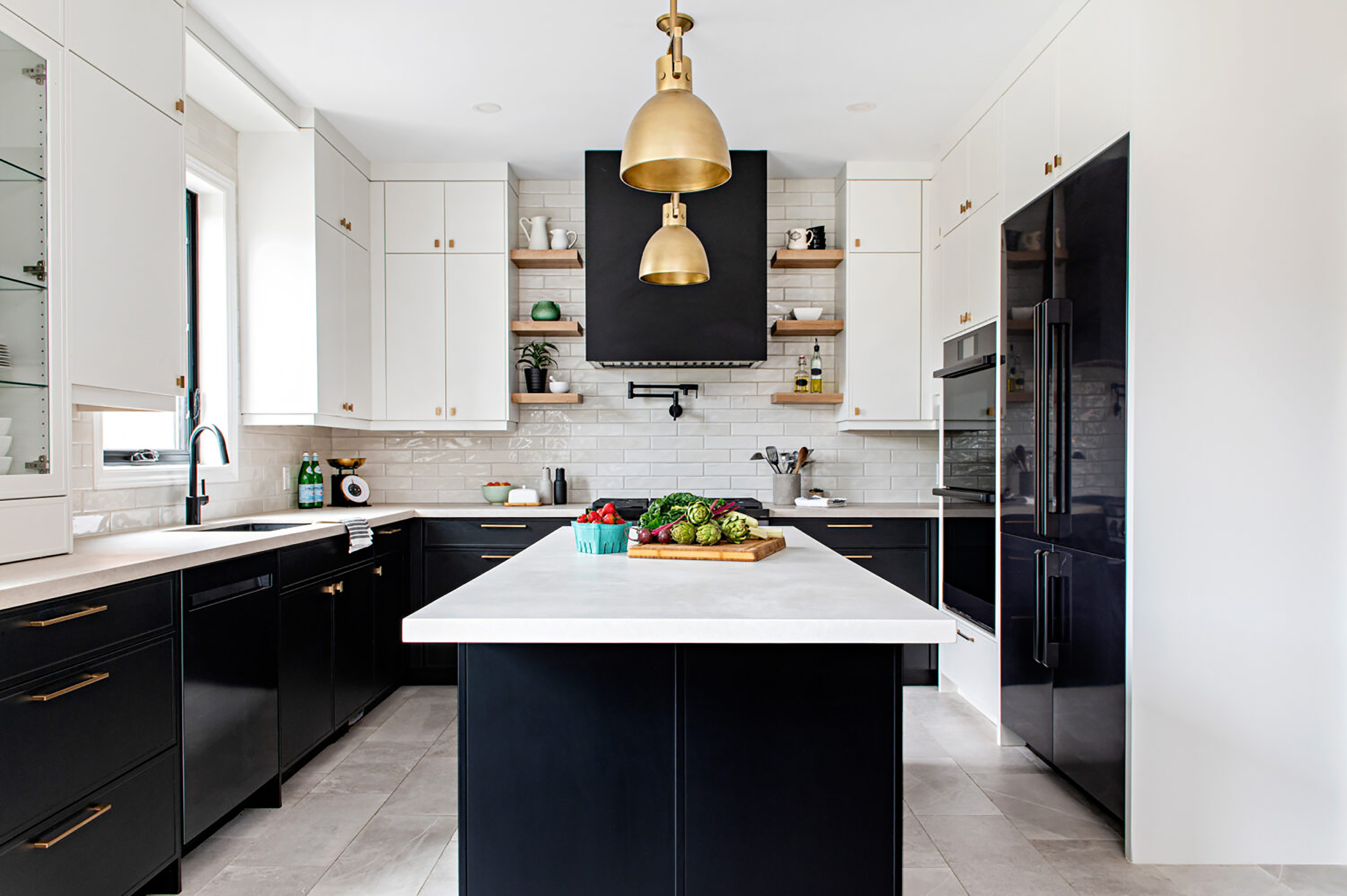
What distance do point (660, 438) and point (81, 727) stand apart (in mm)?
3276

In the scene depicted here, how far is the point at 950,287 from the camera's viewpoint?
4.12 m

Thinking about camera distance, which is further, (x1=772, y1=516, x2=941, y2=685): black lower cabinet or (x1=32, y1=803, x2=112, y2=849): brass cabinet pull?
(x1=772, y1=516, x2=941, y2=685): black lower cabinet

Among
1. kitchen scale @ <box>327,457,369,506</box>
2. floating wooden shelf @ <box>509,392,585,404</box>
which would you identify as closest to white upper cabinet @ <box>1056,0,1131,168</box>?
floating wooden shelf @ <box>509,392,585,404</box>

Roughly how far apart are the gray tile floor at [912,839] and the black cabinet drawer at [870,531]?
107 cm

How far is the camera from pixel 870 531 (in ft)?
13.9

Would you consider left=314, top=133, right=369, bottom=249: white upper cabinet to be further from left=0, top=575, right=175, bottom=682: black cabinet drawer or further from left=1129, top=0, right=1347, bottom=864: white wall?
left=1129, top=0, right=1347, bottom=864: white wall

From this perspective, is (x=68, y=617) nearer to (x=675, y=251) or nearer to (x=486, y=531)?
(x=675, y=251)

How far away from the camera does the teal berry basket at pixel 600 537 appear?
2410 millimetres

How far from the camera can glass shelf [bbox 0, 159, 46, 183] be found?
6.64 feet

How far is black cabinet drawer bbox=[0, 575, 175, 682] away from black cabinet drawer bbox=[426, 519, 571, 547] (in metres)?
2.01

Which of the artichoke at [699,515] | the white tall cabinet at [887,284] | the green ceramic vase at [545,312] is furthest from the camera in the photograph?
the green ceramic vase at [545,312]

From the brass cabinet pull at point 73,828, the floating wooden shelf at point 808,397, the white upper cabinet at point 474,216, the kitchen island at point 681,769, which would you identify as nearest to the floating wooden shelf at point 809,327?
the floating wooden shelf at point 808,397

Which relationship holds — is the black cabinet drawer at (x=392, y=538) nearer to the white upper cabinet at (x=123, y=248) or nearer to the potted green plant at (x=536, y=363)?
the potted green plant at (x=536, y=363)

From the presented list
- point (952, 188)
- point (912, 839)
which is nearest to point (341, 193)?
point (952, 188)
